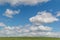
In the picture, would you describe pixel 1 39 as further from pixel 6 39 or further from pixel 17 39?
pixel 17 39

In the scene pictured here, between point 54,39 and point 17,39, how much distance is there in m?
10.4

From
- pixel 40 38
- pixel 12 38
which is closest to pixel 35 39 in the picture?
pixel 40 38

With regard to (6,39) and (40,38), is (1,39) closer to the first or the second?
(6,39)

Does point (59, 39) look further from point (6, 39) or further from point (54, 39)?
point (6, 39)

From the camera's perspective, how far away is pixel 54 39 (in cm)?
3950

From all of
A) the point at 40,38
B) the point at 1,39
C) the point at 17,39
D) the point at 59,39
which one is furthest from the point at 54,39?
the point at 1,39

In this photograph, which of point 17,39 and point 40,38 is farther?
point 40,38

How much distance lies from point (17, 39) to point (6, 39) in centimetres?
334

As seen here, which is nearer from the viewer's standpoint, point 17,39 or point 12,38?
point 17,39

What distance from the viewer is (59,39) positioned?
3809cm

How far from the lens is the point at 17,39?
34.8 metres

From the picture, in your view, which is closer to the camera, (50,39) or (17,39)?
(17,39)

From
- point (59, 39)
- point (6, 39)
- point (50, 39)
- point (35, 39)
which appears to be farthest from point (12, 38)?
point (59, 39)

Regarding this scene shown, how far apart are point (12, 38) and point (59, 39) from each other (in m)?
11.8
